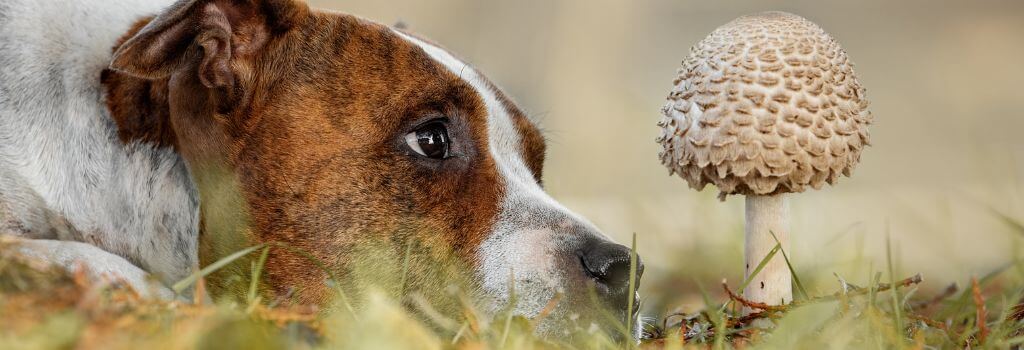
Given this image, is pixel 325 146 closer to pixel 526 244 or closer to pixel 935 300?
pixel 526 244

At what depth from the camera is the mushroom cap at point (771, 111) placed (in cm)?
239

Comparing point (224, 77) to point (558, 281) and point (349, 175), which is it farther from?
point (558, 281)

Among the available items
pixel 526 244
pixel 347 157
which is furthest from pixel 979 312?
pixel 347 157

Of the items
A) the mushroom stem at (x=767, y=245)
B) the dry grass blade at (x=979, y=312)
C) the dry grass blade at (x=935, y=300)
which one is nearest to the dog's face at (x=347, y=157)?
the mushroom stem at (x=767, y=245)

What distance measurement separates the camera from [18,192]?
8.66ft

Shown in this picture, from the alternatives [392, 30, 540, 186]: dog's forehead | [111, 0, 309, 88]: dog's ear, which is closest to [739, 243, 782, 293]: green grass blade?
[392, 30, 540, 186]: dog's forehead

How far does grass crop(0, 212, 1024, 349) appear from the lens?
1401 millimetres

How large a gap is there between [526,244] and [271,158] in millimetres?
700

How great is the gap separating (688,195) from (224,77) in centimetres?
379

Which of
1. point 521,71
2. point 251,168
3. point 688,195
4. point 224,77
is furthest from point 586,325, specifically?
point 521,71

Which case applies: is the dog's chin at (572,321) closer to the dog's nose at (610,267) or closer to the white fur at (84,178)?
the dog's nose at (610,267)

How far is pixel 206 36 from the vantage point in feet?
8.29

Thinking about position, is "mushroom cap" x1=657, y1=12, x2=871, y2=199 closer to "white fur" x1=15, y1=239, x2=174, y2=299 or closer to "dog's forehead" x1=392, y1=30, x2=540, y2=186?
"dog's forehead" x1=392, y1=30, x2=540, y2=186

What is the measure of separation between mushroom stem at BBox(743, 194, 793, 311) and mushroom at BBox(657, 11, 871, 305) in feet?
0.17
